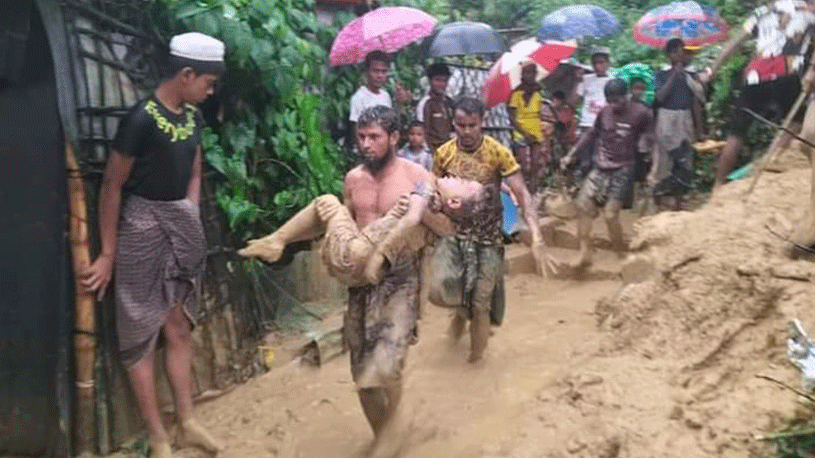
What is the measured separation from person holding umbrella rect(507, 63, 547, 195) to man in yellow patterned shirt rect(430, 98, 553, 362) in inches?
152

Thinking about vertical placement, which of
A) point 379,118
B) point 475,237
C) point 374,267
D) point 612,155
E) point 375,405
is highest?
point 379,118

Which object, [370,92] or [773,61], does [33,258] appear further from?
[773,61]

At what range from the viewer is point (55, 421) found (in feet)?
13.5

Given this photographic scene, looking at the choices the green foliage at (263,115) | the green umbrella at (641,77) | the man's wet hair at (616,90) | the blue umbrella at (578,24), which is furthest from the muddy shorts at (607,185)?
the blue umbrella at (578,24)

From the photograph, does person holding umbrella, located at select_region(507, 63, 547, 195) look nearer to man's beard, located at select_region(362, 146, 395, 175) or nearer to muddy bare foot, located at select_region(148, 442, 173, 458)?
man's beard, located at select_region(362, 146, 395, 175)

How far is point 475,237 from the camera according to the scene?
5527 mm

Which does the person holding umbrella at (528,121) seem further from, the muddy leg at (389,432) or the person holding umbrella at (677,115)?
the muddy leg at (389,432)

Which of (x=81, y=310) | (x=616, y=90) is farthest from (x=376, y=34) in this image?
(x=81, y=310)

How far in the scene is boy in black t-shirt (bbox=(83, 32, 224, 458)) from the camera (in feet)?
13.3

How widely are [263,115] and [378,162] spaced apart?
1.81m

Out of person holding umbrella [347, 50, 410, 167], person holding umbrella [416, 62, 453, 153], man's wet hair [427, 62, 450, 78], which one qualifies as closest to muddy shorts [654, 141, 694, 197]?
person holding umbrella [416, 62, 453, 153]

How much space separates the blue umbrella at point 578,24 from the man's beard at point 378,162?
6.49 m

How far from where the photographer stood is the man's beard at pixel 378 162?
13.8 ft

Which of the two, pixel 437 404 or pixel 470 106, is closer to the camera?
pixel 437 404
